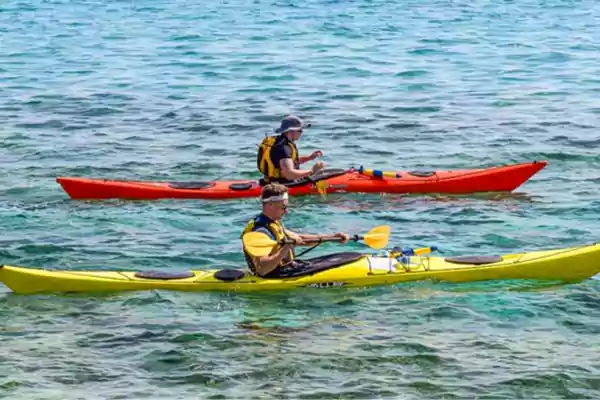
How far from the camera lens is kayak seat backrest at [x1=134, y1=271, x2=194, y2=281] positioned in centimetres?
1103

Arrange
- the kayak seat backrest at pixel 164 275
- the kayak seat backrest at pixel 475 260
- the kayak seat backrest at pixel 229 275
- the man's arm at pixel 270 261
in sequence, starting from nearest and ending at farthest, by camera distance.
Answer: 1. the man's arm at pixel 270 261
2. the kayak seat backrest at pixel 229 275
3. the kayak seat backrest at pixel 164 275
4. the kayak seat backrest at pixel 475 260

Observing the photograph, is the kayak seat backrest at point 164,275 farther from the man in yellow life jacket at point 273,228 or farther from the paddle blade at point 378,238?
the paddle blade at point 378,238

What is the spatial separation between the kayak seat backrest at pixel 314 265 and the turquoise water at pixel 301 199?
0.75 feet

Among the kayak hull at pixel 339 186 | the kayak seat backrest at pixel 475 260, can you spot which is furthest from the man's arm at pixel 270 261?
the kayak hull at pixel 339 186

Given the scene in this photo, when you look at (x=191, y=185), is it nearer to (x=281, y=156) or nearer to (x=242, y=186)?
(x=242, y=186)

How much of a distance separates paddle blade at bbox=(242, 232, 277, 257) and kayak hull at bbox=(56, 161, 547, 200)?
4.23 m

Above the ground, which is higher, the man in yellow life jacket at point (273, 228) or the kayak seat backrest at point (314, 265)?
the man in yellow life jacket at point (273, 228)

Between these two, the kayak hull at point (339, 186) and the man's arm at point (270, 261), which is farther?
the kayak hull at point (339, 186)

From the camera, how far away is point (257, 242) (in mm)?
10508

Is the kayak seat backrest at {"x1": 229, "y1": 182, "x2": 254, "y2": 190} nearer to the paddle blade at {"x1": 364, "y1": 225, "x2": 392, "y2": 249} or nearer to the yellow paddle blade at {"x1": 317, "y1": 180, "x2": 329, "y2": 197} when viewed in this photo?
the yellow paddle blade at {"x1": 317, "y1": 180, "x2": 329, "y2": 197}

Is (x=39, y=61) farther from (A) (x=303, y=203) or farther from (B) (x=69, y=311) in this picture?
(B) (x=69, y=311)

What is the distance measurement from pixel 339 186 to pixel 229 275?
4291 mm

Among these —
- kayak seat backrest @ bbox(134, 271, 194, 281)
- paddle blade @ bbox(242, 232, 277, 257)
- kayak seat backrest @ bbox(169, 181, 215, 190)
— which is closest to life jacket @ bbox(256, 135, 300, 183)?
kayak seat backrest @ bbox(169, 181, 215, 190)

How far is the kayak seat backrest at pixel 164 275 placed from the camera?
1103 centimetres
